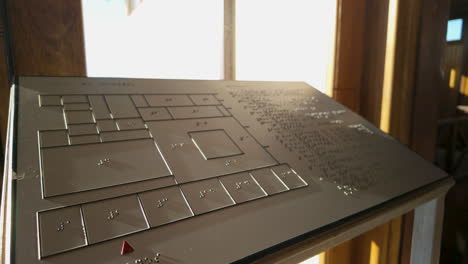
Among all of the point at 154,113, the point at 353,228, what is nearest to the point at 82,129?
the point at 154,113

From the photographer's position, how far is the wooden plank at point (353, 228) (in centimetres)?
40

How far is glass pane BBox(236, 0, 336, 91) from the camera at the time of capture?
1.16m

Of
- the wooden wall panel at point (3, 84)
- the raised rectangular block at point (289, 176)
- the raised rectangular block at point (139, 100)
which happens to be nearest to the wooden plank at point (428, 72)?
the raised rectangular block at point (289, 176)

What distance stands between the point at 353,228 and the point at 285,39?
Answer: 115 cm

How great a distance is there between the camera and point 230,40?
1.81m

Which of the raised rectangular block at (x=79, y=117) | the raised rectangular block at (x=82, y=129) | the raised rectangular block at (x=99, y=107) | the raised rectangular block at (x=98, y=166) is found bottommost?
the raised rectangular block at (x=98, y=166)

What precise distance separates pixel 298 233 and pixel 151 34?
3.02m

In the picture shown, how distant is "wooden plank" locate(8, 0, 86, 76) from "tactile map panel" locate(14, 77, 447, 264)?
0.33 m

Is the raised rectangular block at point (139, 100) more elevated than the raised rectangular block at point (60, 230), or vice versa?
the raised rectangular block at point (139, 100)

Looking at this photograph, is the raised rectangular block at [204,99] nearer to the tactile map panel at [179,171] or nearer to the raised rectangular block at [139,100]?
the tactile map panel at [179,171]

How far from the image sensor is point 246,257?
0.36 m

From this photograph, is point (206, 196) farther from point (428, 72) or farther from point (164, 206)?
point (428, 72)

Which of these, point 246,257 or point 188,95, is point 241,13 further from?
point 246,257

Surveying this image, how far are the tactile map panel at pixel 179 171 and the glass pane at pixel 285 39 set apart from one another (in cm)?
52
